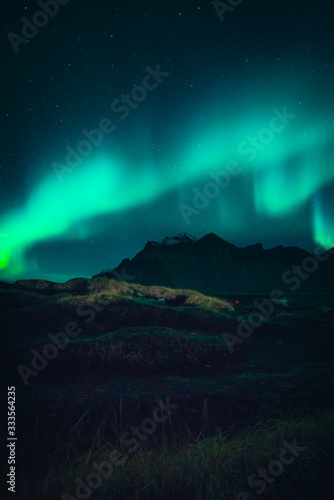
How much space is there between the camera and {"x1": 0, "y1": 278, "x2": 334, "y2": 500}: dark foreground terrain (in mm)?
3689

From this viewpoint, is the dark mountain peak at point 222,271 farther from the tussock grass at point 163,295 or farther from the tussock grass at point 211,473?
the tussock grass at point 211,473

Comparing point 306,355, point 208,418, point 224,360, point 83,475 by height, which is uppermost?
point 83,475

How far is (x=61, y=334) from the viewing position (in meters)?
13.8

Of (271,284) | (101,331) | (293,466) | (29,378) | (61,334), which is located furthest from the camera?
(271,284)

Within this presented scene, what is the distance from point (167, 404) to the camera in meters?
7.33

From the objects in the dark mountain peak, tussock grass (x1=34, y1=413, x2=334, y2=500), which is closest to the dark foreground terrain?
tussock grass (x1=34, y1=413, x2=334, y2=500)

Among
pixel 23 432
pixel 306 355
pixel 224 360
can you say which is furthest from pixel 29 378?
pixel 306 355

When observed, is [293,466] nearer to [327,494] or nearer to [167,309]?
[327,494]

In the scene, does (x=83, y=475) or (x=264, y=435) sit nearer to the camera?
(x=83, y=475)

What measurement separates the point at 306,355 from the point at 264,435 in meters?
8.76

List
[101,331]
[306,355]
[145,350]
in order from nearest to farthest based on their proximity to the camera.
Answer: [145,350] < [306,355] < [101,331]

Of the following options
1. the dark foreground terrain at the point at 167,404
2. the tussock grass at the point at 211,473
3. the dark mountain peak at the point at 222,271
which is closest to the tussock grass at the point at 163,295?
the dark foreground terrain at the point at 167,404

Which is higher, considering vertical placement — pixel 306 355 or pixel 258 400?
pixel 258 400

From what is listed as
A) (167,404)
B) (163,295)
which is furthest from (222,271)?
(167,404)
